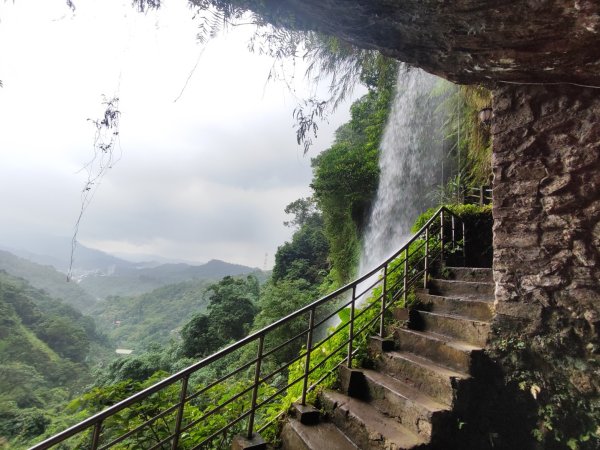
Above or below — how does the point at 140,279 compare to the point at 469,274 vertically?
below

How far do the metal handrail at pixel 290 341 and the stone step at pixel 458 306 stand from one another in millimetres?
254

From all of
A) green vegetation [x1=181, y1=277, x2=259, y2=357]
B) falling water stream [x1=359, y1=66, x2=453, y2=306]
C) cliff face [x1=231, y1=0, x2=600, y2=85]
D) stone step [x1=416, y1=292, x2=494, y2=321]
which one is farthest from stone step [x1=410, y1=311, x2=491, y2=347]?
green vegetation [x1=181, y1=277, x2=259, y2=357]

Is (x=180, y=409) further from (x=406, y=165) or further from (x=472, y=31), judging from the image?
(x=406, y=165)

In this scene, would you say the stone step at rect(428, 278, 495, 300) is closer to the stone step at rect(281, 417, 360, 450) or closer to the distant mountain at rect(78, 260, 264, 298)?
the stone step at rect(281, 417, 360, 450)

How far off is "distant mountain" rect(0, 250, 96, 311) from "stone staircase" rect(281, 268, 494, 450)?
297ft

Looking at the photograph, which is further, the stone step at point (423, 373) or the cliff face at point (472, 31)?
the stone step at point (423, 373)

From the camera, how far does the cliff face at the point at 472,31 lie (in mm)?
2119

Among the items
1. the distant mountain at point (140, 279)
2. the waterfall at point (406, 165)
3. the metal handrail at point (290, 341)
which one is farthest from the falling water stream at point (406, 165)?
the distant mountain at point (140, 279)

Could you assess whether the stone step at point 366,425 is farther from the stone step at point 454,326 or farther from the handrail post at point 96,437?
the handrail post at point 96,437

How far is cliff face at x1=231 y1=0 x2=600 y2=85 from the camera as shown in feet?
6.95

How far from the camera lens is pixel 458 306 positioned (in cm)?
340

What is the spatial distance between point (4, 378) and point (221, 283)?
52.1 feet

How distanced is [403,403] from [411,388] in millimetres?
263

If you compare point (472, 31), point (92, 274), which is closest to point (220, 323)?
point (472, 31)
